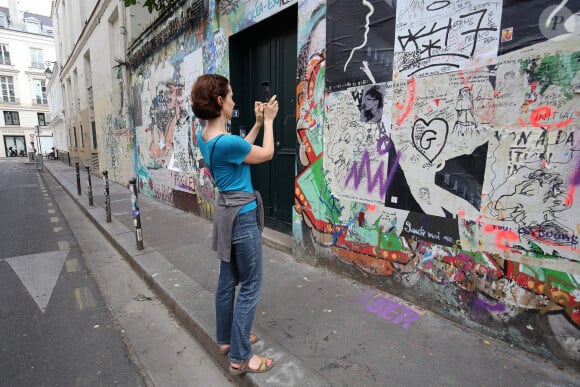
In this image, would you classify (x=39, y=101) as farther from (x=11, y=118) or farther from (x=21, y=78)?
(x=11, y=118)

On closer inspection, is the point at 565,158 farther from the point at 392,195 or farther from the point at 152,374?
the point at 152,374

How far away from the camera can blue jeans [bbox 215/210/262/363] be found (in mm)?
2027

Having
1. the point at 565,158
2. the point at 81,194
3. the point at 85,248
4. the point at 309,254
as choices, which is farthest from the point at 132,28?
the point at 565,158

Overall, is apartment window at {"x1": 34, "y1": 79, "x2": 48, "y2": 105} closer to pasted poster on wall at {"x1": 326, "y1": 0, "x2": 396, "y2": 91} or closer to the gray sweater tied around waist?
pasted poster on wall at {"x1": 326, "y1": 0, "x2": 396, "y2": 91}

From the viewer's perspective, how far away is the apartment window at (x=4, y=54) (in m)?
39.0

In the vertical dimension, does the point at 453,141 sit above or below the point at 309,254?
above

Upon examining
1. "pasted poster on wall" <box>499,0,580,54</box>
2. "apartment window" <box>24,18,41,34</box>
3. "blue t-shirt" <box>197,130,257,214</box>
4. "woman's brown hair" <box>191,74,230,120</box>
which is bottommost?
"blue t-shirt" <box>197,130,257,214</box>

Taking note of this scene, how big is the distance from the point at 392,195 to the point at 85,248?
5165 millimetres

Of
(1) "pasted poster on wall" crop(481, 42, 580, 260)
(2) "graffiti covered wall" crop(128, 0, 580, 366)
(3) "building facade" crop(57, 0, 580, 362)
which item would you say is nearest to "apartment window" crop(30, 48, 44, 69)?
(3) "building facade" crop(57, 0, 580, 362)

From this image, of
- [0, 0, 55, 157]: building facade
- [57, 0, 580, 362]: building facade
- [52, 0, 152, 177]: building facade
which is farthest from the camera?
[0, 0, 55, 157]: building facade

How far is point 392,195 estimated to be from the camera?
305 cm

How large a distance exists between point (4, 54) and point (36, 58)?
331 centimetres

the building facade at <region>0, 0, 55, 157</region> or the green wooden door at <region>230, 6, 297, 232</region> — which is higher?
the building facade at <region>0, 0, 55, 157</region>

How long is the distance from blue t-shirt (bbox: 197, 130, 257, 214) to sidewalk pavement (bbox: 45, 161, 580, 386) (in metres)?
1.20
